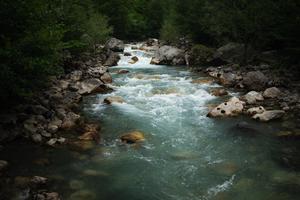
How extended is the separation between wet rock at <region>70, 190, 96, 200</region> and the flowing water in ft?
0.09

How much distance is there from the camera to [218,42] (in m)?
36.4

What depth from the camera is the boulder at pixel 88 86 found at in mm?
22197

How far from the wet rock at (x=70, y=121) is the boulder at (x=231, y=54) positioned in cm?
1814

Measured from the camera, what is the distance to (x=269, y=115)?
56.5 ft

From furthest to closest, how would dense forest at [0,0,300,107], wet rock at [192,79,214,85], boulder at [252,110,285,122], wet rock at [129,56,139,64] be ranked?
wet rock at [129,56,139,64] < wet rock at [192,79,214,85] < boulder at [252,110,285,122] < dense forest at [0,0,300,107]

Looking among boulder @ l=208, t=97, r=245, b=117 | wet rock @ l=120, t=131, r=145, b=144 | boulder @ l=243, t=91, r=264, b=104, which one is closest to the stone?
wet rock @ l=120, t=131, r=145, b=144

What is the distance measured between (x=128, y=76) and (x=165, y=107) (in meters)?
9.22

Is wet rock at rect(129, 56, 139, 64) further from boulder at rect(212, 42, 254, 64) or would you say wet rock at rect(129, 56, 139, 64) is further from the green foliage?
boulder at rect(212, 42, 254, 64)

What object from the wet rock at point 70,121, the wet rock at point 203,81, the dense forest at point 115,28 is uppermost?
the dense forest at point 115,28

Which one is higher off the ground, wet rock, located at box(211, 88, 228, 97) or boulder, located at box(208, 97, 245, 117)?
wet rock, located at box(211, 88, 228, 97)

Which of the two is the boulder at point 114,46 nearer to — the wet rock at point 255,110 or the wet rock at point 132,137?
the wet rock at point 255,110

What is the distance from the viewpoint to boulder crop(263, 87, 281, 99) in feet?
68.9

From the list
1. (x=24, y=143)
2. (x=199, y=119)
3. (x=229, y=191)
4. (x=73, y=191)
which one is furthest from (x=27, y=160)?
(x=199, y=119)

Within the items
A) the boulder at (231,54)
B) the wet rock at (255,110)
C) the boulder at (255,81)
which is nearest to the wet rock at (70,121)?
the wet rock at (255,110)
